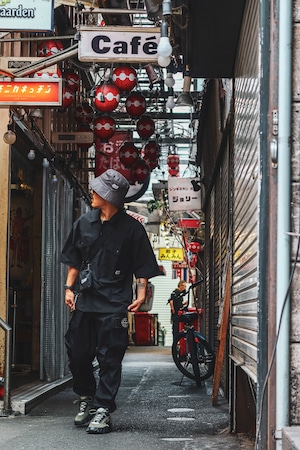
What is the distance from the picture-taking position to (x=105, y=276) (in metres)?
7.25

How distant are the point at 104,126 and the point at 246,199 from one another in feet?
27.1

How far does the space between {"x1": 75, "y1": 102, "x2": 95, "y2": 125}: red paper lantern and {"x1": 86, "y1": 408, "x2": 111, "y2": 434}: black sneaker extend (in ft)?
28.4

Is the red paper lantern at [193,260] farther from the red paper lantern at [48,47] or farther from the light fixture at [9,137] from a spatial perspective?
the light fixture at [9,137]

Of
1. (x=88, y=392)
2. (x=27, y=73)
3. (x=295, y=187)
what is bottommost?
(x=88, y=392)

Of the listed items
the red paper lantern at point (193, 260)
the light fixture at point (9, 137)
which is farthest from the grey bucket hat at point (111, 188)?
the red paper lantern at point (193, 260)

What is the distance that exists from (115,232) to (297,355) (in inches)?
129

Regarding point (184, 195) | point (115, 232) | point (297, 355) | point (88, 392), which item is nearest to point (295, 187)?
point (297, 355)

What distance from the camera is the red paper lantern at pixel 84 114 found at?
1492cm

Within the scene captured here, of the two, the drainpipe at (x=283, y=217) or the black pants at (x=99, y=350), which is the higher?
the drainpipe at (x=283, y=217)

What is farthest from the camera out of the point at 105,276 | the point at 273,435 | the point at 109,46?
the point at 109,46

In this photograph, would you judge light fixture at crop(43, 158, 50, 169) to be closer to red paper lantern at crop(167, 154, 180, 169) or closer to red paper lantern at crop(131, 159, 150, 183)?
red paper lantern at crop(131, 159, 150, 183)

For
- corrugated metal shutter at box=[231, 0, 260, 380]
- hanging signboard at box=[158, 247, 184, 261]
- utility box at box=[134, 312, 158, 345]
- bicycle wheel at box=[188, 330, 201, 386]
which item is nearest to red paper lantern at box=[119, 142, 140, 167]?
bicycle wheel at box=[188, 330, 201, 386]

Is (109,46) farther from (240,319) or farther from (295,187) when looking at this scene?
(295,187)

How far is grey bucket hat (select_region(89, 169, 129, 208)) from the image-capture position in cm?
729
